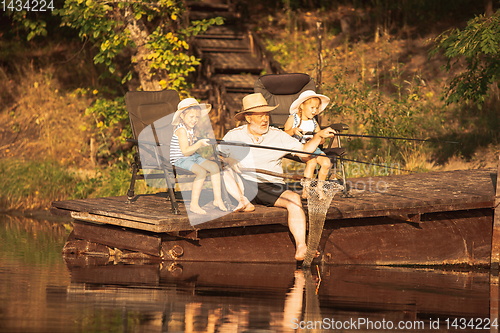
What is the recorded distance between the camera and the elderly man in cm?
634

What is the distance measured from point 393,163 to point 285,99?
2605 millimetres

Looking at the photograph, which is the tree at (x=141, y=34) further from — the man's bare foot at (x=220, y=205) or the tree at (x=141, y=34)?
the man's bare foot at (x=220, y=205)

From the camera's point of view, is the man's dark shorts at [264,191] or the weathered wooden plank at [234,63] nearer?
the man's dark shorts at [264,191]

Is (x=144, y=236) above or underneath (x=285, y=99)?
underneath

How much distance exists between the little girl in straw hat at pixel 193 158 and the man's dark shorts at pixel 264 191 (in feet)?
0.67

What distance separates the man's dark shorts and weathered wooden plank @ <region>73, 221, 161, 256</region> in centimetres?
96

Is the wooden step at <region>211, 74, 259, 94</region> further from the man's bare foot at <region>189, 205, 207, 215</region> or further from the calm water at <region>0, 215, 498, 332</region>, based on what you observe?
the man's bare foot at <region>189, 205, 207, 215</region>

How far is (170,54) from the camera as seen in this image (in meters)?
10.1

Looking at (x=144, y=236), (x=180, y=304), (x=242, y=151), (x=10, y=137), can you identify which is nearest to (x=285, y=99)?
(x=242, y=151)

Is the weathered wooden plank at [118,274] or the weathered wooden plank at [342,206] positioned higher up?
the weathered wooden plank at [342,206]

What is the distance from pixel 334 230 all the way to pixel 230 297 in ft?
5.62

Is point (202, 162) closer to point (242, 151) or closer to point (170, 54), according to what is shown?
point (242, 151)

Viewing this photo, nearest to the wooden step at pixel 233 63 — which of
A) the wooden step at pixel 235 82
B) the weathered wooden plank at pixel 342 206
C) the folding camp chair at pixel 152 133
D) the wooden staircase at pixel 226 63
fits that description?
the wooden staircase at pixel 226 63

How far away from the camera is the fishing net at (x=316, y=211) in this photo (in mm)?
6324
